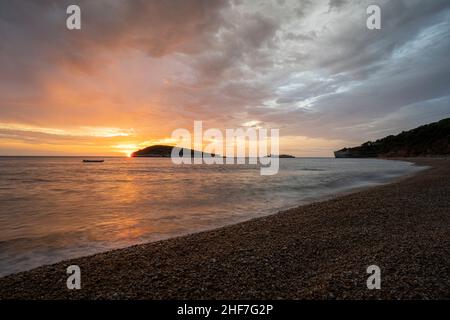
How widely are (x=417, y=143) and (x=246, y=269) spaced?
158 metres

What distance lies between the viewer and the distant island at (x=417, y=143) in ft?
371

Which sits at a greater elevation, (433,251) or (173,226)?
(433,251)

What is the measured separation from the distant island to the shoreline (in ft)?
410

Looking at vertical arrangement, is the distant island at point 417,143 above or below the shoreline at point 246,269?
above

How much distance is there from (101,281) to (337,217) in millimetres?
7881

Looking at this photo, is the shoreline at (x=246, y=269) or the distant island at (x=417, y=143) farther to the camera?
the distant island at (x=417, y=143)

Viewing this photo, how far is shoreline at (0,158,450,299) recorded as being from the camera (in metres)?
4.30

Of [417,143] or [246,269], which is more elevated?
[417,143]

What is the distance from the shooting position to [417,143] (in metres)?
132

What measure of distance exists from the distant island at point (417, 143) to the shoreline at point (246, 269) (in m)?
125
